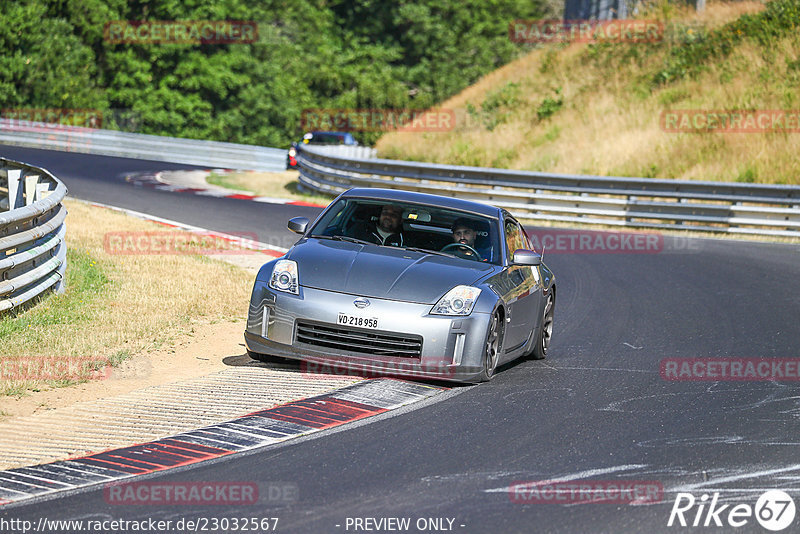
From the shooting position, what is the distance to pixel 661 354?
412 inches

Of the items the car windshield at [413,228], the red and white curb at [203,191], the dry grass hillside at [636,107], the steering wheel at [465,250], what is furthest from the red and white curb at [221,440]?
the dry grass hillside at [636,107]

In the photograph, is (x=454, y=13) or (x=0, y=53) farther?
(x=454, y=13)

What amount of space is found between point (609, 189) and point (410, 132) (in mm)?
13450

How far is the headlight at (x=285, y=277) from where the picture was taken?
28.2ft

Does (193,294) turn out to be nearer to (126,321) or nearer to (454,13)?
(126,321)

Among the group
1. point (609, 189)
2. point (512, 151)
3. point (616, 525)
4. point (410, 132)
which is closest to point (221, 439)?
point (616, 525)

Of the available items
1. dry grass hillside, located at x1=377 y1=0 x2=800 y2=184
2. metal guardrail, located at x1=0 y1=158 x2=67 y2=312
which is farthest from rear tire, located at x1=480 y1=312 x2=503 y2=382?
dry grass hillside, located at x1=377 y1=0 x2=800 y2=184

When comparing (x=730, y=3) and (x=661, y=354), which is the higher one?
(x=730, y=3)

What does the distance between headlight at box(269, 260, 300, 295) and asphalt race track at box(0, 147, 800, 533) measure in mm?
1480

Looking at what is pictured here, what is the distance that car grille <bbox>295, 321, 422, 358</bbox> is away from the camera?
8.31m
